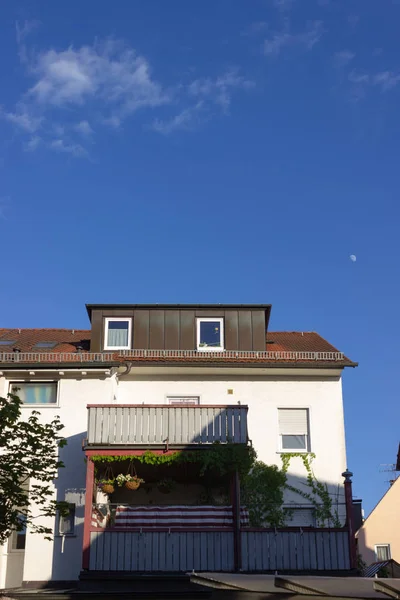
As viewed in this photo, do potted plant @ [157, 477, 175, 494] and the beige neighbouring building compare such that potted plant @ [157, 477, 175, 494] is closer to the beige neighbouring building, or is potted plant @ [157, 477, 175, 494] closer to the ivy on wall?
the ivy on wall

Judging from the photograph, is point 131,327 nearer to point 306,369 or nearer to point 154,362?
point 154,362

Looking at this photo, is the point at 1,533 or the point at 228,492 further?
the point at 228,492

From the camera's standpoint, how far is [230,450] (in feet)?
74.1

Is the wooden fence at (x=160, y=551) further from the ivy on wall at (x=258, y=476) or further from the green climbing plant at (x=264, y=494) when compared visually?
the green climbing plant at (x=264, y=494)

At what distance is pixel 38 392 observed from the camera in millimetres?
25266

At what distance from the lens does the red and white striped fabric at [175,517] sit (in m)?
21.8

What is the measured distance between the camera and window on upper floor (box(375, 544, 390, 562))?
1455 inches

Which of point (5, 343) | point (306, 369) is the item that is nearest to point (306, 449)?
point (306, 369)

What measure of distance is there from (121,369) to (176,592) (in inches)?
292

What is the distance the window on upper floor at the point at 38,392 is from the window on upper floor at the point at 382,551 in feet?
62.6

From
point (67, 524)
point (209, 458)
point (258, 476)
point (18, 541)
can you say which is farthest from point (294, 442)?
point (18, 541)

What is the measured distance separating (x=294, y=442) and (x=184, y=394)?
146 inches

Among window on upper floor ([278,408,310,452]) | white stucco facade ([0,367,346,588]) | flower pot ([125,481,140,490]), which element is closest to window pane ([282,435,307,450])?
window on upper floor ([278,408,310,452])

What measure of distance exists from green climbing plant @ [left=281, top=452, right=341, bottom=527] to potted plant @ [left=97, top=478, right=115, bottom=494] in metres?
5.18
